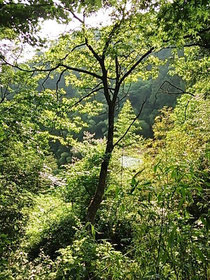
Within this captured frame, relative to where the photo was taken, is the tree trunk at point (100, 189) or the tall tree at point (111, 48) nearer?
the tall tree at point (111, 48)

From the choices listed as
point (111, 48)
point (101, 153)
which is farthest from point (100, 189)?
point (111, 48)

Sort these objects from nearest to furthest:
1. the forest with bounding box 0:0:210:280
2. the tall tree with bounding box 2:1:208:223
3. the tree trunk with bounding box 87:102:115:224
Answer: the forest with bounding box 0:0:210:280, the tall tree with bounding box 2:1:208:223, the tree trunk with bounding box 87:102:115:224

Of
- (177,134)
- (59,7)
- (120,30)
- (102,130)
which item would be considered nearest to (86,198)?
(177,134)

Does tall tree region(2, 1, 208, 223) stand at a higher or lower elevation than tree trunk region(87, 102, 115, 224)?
higher

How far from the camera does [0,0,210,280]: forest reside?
152cm

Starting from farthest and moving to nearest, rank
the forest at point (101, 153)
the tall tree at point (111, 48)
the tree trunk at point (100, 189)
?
1. the tree trunk at point (100, 189)
2. the tall tree at point (111, 48)
3. the forest at point (101, 153)

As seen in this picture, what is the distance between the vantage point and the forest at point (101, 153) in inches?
59.7

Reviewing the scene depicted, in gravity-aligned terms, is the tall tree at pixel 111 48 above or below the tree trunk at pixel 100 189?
above

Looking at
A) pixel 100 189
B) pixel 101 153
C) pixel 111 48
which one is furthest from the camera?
pixel 101 153

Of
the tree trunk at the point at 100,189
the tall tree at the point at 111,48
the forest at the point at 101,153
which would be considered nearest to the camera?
the forest at the point at 101,153

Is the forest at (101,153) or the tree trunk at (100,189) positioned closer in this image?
the forest at (101,153)

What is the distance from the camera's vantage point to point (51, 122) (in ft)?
16.1

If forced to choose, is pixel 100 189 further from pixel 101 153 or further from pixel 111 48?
pixel 111 48

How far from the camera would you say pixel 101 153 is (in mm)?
5707
